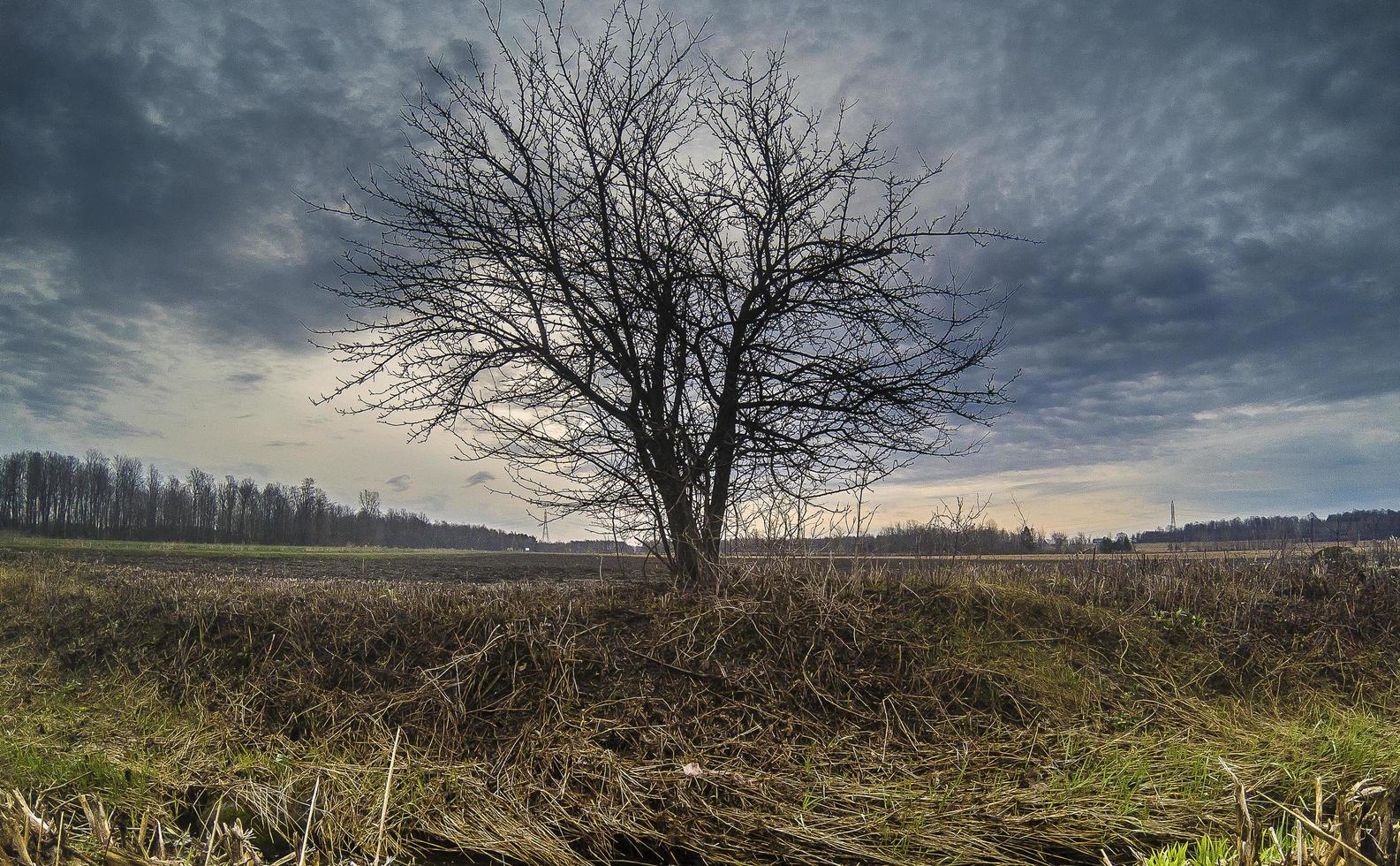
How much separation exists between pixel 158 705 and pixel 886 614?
5.82 meters

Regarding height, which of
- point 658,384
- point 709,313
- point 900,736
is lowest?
point 900,736

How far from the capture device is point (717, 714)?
15.4ft

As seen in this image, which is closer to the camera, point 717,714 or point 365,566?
point 717,714

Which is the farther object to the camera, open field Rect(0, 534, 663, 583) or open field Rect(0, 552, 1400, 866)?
open field Rect(0, 534, 663, 583)

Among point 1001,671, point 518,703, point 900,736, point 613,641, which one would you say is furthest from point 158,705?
point 1001,671

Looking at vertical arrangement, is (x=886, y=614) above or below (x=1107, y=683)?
above

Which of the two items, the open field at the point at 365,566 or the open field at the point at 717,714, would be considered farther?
the open field at the point at 365,566

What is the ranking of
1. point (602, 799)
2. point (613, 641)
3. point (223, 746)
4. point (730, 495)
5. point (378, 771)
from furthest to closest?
point (730, 495)
point (613, 641)
point (223, 746)
point (378, 771)
point (602, 799)

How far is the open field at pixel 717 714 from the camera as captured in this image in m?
3.72

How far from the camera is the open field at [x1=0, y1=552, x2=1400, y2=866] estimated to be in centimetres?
372

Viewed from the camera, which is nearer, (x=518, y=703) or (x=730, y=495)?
(x=518, y=703)

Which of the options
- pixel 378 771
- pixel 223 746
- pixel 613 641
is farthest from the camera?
pixel 613 641

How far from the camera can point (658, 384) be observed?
7328 mm

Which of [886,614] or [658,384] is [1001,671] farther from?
[658,384]
